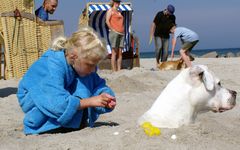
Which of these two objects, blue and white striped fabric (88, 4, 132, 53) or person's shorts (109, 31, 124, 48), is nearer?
person's shorts (109, 31, 124, 48)

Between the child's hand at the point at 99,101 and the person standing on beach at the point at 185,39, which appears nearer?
the child's hand at the point at 99,101

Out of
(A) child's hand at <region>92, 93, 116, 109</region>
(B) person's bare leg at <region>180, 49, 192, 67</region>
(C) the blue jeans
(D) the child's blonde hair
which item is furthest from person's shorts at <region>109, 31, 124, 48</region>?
(A) child's hand at <region>92, 93, 116, 109</region>

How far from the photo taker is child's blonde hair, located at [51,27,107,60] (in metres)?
3.70

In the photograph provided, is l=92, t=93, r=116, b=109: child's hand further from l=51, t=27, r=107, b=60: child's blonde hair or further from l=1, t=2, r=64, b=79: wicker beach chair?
l=1, t=2, r=64, b=79: wicker beach chair

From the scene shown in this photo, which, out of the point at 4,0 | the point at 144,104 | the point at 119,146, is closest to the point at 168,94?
the point at 119,146

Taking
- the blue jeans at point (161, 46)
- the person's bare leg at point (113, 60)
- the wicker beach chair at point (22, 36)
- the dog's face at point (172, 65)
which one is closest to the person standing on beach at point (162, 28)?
the blue jeans at point (161, 46)

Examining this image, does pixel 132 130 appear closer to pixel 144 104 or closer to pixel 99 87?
pixel 99 87

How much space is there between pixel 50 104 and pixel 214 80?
140 cm

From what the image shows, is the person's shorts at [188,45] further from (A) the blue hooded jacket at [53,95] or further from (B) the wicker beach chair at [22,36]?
(A) the blue hooded jacket at [53,95]

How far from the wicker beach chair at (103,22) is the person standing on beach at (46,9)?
3.62 metres

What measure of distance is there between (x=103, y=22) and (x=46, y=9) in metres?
5.45

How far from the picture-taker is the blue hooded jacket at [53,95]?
12.1 feet

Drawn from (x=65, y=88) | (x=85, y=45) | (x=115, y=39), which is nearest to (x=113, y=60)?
(x=115, y=39)

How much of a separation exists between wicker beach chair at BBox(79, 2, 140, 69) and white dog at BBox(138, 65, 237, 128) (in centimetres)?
868
